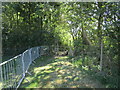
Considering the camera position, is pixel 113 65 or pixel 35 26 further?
pixel 35 26

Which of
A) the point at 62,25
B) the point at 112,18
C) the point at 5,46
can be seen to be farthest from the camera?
the point at 5,46

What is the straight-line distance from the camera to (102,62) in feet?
10.7

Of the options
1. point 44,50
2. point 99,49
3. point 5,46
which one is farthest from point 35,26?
point 99,49

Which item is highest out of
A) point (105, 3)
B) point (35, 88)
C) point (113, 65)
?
point (105, 3)

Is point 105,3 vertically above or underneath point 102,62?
above

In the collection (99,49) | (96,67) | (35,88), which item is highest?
(99,49)

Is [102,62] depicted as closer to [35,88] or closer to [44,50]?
[35,88]

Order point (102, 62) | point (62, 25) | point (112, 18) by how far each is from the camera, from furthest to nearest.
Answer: point (62, 25), point (102, 62), point (112, 18)

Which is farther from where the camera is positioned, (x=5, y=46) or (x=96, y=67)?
(x=5, y=46)

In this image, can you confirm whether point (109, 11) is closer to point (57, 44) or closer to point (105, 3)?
point (105, 3)

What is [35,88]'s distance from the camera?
2877mm

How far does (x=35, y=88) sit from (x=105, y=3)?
293 centimetres

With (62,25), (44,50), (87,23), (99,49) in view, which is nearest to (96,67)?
(99,49)

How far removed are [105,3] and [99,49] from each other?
1375 mm
